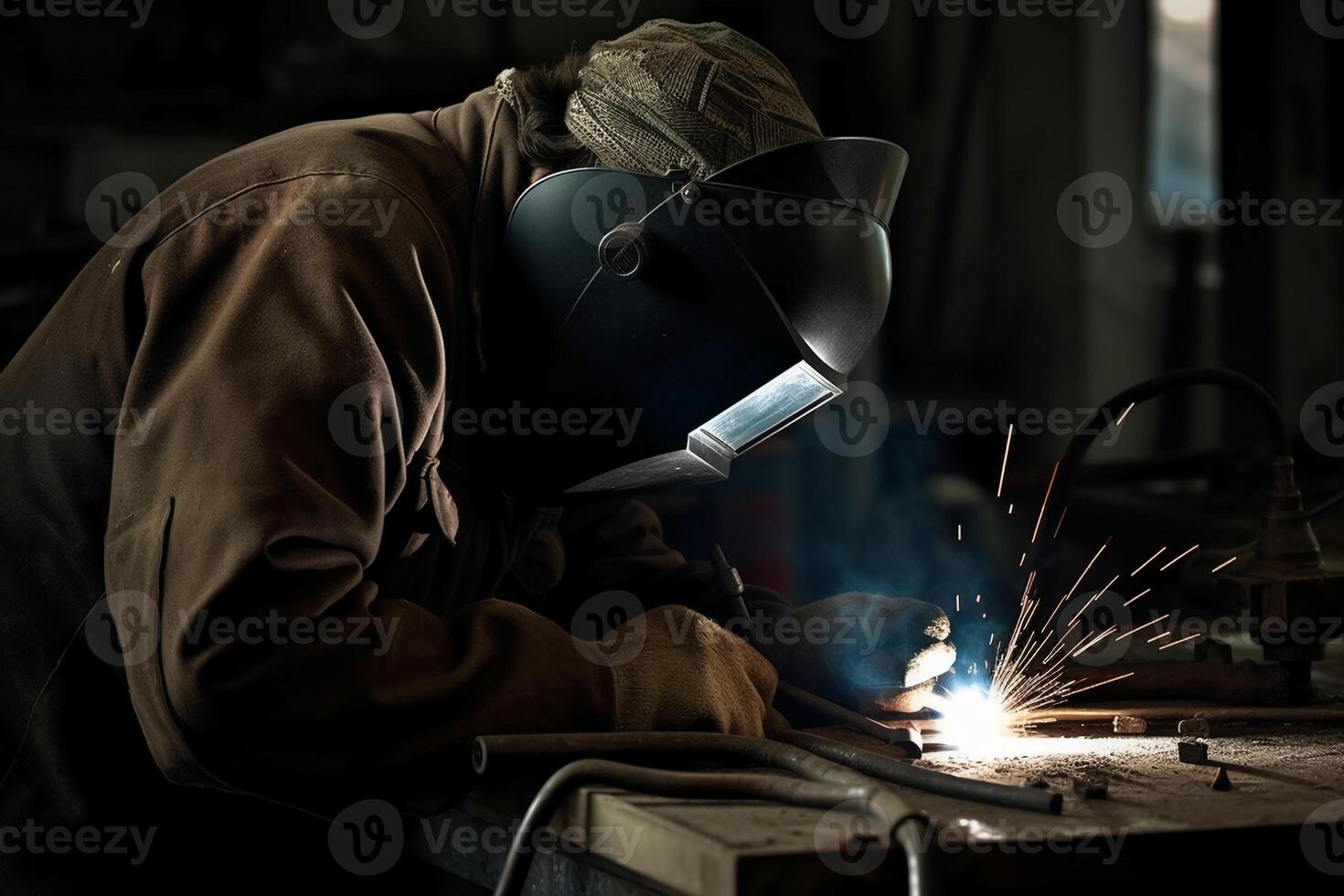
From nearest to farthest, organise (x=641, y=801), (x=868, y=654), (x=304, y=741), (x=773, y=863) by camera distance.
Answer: (x=773, y=863) < (x=641, y=801) < (x=304, y=741) < (x=868, y=654)

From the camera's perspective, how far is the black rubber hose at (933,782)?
1.59 meters

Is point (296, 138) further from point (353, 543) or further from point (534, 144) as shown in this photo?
point (353, 543)

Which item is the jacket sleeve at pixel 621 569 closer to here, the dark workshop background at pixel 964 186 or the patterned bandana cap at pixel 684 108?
the dark workshop background at pixel 964 186

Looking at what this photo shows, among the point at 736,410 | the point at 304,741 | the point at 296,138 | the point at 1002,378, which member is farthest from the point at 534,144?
the point at 1002,378

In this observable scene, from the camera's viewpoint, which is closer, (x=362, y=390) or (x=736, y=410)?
(x=362, y=390)

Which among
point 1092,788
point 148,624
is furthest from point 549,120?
point 1092,788

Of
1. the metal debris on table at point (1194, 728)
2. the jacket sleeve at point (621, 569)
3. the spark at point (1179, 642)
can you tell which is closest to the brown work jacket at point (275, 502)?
the jacket sleeve at point (621, 569)

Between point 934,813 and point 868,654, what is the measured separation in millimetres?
624

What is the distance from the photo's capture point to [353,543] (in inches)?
67.5

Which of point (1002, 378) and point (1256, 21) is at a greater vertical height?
point (1256, 21)

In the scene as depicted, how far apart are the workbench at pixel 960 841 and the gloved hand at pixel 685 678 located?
0.52 ft

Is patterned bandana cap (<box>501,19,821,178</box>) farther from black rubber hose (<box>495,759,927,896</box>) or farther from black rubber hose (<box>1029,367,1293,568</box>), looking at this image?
black rubber hose (<box>495,759,927,896</box>)

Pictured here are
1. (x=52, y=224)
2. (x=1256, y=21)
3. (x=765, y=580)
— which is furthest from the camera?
(x=1256, y=21)

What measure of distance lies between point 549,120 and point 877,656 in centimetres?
87
